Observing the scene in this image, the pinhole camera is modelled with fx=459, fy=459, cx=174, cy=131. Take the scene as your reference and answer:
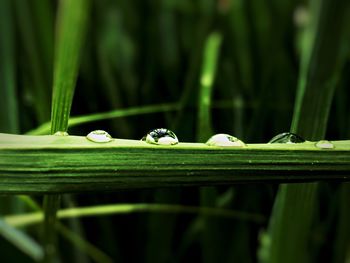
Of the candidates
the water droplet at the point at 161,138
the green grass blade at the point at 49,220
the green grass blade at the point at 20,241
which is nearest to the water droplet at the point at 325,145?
the water droplet at the point at 161,138

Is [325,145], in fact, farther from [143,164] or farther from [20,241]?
[20,241]

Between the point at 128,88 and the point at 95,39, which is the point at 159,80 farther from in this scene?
the point at 95,39

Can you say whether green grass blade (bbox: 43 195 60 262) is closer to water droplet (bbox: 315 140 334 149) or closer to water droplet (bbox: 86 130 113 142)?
water droplet (bbox: 86 130 113 142)

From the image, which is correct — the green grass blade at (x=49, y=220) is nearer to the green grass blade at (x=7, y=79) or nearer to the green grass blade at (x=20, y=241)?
the green grass blade at (x=20, y=241)

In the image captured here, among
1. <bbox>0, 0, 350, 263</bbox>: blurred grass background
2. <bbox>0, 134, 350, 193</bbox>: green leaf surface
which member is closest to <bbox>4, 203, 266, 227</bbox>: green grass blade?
<bbox>0, 0, 350, 263</bbox>: blurred grass background

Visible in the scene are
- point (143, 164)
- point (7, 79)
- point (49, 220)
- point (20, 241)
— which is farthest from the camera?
point (7, 79)

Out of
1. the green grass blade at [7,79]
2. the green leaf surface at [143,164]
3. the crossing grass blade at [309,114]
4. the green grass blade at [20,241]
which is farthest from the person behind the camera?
the green grass blade at [7,79]

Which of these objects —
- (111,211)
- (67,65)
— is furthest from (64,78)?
(111,211)
